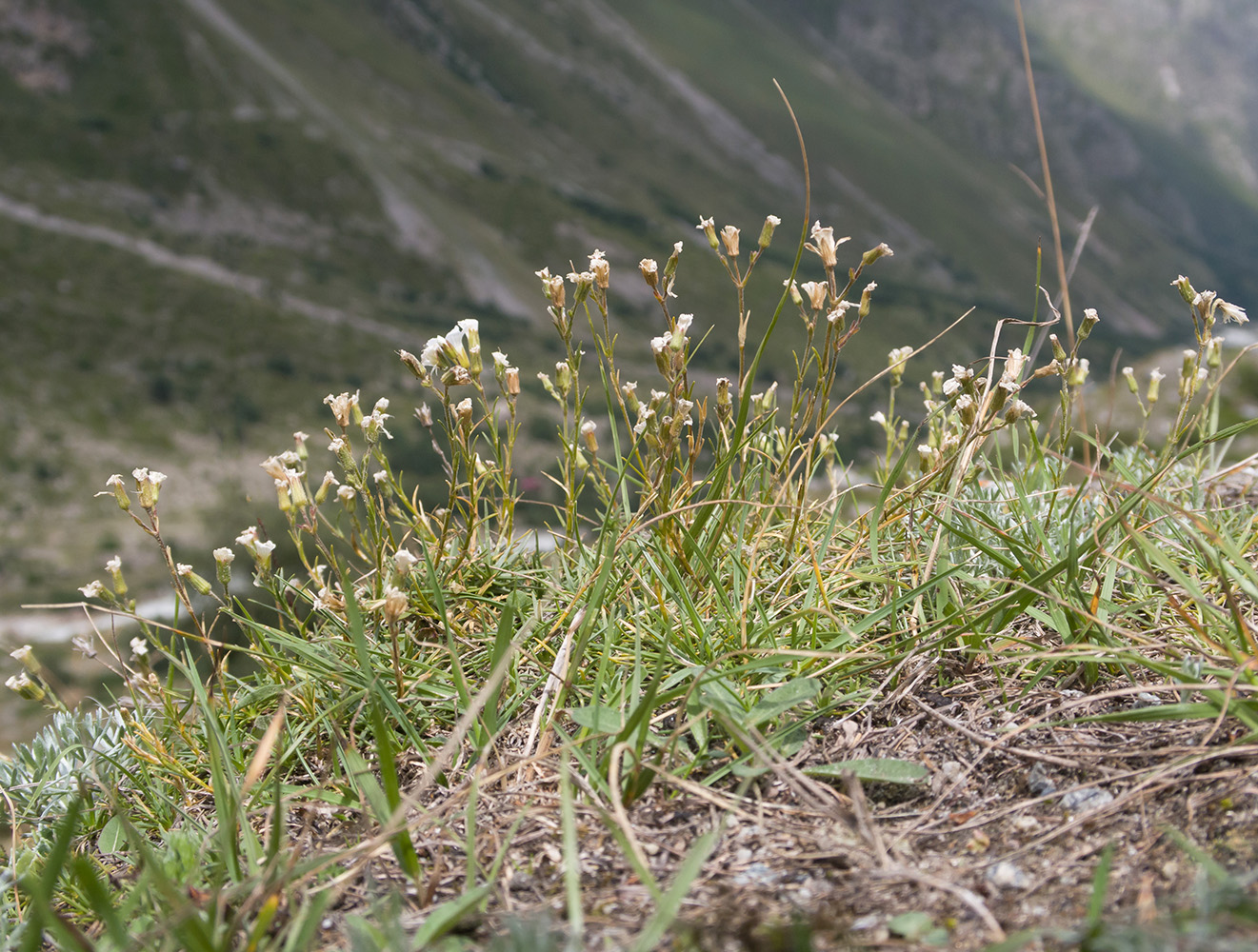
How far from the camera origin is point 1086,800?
160 cm

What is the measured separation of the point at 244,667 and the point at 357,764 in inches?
2202

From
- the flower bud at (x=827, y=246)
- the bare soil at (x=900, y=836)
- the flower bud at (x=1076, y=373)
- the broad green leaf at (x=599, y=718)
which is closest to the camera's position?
the bare soil at (x=900, y=836)

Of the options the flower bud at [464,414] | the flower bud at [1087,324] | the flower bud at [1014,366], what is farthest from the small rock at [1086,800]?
the flower bud at [464,414]

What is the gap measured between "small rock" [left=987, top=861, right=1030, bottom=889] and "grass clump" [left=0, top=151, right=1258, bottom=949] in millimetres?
123

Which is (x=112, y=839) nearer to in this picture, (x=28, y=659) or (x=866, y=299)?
(x=28, y=659)

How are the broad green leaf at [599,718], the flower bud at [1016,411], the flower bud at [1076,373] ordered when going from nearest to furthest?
the broad green leaf at [599,718] → the flower bud at [1016,411] → the flower bud at [1076,373]

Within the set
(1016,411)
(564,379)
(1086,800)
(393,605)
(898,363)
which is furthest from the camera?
(898,363)

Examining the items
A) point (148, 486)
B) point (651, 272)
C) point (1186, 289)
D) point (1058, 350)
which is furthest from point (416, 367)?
point (1186, 289)

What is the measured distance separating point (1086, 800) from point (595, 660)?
4.06 ft

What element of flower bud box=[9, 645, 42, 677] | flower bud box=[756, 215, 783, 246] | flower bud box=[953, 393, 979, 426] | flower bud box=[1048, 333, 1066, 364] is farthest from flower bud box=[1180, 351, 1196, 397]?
flower bud box=[9, 645, 42, 677]

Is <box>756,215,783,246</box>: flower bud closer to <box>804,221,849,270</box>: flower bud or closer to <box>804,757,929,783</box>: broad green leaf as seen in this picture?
<box>804,221,849,270</box>: flower bud

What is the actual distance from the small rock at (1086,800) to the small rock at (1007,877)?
0.23 metres

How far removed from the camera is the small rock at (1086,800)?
158 cm

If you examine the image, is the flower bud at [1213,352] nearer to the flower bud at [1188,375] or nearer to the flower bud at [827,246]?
the flower bud at [1188,375]
